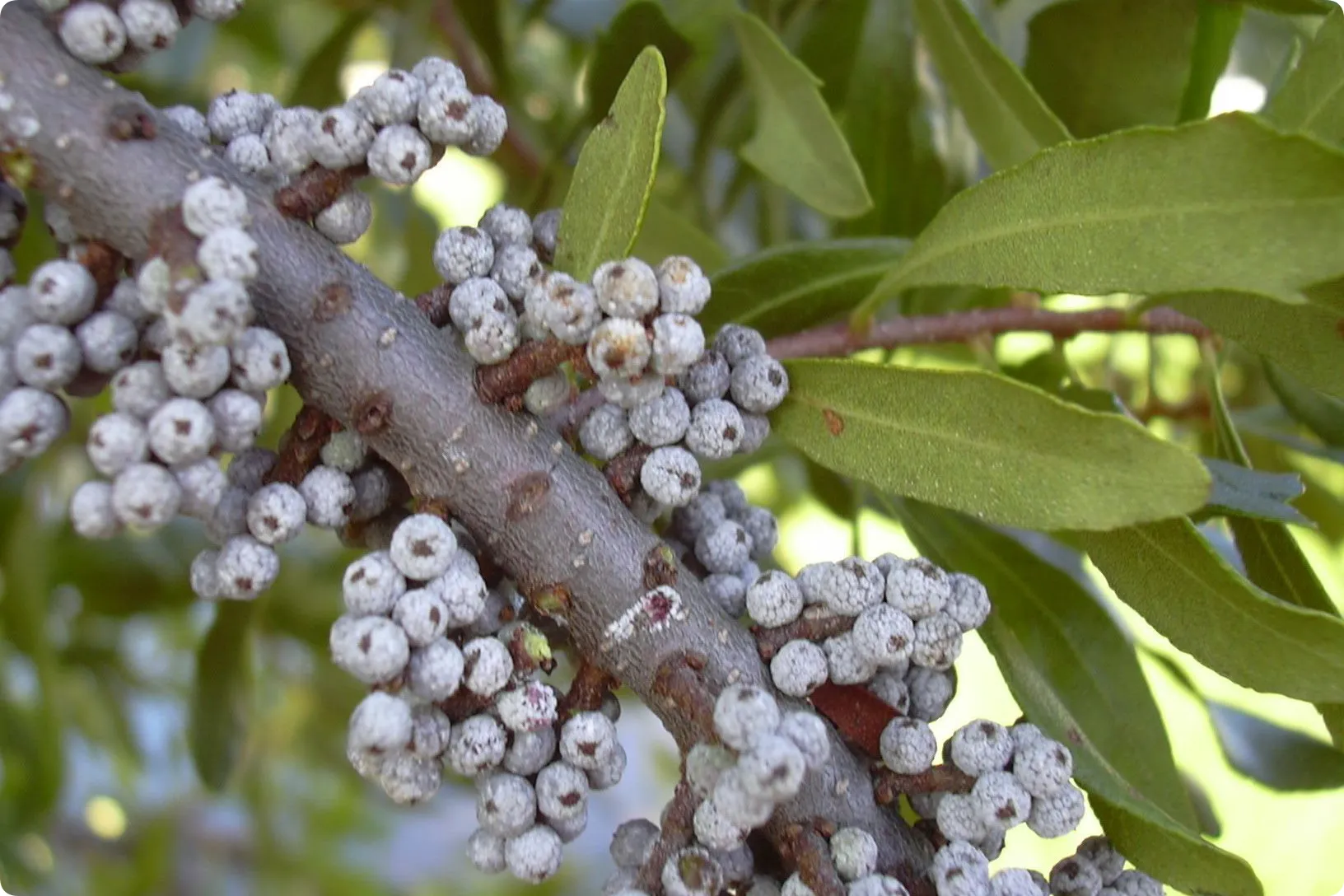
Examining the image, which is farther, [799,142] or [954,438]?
[799,142]

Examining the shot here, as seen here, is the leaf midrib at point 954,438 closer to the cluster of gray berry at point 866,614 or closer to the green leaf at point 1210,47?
the cluster of gray berry at point 866,614

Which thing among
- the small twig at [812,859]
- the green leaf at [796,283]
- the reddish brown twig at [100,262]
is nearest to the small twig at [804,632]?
the small twig at [812,859]

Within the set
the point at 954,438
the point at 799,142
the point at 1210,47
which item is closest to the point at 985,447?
the point at 954,438

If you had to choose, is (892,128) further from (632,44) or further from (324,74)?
(324,74)

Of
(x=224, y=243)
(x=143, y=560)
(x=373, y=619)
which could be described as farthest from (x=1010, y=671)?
(x=143, y=560)

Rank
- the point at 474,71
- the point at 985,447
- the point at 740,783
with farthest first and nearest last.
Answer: the point at 474,71 → the point at 985,447 → the point at 740,783

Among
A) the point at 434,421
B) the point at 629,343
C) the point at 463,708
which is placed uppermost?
the point at 629,343

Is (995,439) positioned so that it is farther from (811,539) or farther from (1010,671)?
(811,539)
